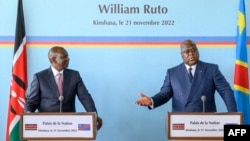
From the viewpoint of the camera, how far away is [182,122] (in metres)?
2.99

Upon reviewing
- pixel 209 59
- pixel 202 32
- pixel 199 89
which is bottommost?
pixel 199 89

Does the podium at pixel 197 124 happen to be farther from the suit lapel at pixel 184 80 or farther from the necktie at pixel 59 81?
the necktie at pixel 59 81

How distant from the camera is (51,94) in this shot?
353cm

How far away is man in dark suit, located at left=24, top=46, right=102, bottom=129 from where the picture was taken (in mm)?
3539

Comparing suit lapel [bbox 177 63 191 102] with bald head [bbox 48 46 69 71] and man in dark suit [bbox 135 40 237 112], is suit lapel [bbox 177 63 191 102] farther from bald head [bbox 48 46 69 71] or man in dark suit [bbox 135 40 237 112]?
bald head [bbox 48 46 69 71]

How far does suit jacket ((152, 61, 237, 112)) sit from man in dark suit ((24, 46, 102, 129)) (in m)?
0.73

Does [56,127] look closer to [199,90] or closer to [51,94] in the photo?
[51,94]

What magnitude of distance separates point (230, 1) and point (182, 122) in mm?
1875

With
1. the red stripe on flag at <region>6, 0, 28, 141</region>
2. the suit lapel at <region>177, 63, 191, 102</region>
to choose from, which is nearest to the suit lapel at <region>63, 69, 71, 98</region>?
the red stripe on flag at <region>6, 0, 28, 141</region>

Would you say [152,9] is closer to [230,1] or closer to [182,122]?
[230,1]

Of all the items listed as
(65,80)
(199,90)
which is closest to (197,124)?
(199,90)

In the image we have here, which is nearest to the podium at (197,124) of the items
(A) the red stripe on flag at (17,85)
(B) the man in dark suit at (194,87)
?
(B) the man in dark suit at (194,87)

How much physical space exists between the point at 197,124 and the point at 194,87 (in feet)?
2.16

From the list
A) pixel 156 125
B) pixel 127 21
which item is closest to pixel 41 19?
pixel 127 21
